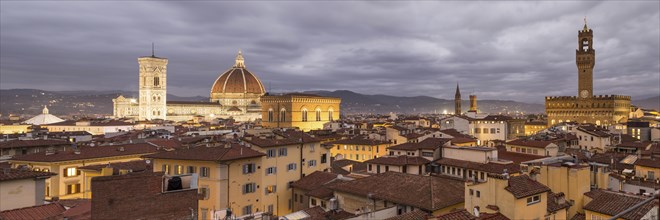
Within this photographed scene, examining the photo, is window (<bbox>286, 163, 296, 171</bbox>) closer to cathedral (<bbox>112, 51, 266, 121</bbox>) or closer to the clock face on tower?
the clock face on tower

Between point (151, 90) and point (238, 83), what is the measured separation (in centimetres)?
3538

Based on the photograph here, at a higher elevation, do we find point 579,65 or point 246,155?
point 579,65

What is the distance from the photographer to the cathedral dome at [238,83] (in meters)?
179

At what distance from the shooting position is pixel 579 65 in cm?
10775

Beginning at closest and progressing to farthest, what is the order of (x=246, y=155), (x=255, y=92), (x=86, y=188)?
1. (x=246, y=155)
2. (x=86, y=188)
3. (x=255, y=92)

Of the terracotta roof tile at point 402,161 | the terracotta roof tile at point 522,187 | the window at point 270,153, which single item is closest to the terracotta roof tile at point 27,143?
the window at point 270,153

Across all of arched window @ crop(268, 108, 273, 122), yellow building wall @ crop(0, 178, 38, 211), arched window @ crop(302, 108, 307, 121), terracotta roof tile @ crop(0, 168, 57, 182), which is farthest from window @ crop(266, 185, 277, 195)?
arched window @ crop(268, 108, 273, 122)

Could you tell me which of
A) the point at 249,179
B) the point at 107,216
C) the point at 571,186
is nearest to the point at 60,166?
the point at 249,179

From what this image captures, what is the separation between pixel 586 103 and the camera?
339ft

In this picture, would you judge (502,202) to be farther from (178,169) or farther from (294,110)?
(294,110)

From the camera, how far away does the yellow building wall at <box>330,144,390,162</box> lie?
5281cm

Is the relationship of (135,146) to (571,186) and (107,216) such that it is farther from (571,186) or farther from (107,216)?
(571,186)

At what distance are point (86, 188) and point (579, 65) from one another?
367 ft

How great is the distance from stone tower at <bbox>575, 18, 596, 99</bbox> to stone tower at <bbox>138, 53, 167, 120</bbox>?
437ft
